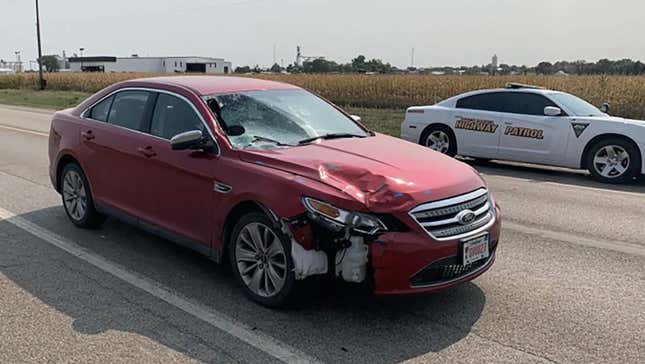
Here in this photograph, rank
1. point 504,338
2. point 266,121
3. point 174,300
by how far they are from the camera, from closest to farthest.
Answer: point 504,338
point 174,300
point 266,121

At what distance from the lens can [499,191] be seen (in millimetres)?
8242

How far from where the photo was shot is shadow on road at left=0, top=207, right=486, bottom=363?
3535mm

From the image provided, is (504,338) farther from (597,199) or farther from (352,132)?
(597,199)

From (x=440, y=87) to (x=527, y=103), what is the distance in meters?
15.6

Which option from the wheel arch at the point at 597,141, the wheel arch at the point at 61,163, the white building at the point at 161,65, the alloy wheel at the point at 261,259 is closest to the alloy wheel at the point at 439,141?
the wheel arch at the point at 597,141

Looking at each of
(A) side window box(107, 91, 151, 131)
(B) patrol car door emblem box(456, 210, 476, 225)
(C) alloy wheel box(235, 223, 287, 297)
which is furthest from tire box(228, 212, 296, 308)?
(A) side window box(107, 91, 151, 131)

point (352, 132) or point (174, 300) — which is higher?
point (352, 132)

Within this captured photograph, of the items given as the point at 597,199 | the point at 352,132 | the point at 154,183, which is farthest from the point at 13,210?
the point at 597,199

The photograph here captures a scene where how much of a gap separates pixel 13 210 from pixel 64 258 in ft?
6.85

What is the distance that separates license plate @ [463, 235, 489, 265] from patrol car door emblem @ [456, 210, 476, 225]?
13cm

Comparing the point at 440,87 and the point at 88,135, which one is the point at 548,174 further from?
the point at 440,87

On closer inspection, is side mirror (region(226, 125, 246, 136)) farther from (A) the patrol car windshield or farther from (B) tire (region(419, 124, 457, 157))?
(A) the patrol car windshield

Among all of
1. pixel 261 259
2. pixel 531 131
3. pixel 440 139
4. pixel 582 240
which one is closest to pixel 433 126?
pixel 440 139

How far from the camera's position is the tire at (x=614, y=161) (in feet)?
29.8
